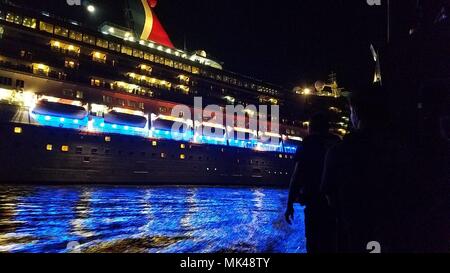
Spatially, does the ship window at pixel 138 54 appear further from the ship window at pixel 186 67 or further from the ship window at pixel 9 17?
the ship window at pixel 9 17

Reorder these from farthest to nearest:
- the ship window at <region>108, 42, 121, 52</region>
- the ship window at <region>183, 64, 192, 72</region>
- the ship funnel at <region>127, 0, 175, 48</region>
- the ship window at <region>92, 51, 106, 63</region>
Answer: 1. the ship funnel at <region>127, 0, 175, 48</region>
2. the ship window at <region>183, 64, 192, 72</region>
3. the ship window at <region>108, 42, 121, 52</region>
4. the ship window at <region>92, 51, 106, 63</region>

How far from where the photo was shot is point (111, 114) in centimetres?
2430

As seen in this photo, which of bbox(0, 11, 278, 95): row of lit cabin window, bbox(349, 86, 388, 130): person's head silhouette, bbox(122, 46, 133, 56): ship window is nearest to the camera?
bbox(349, 86, 388, 130): person's head silhouette

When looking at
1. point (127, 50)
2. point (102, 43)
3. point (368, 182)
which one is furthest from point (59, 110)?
point (368, 182)

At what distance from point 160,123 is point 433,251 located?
2621cm

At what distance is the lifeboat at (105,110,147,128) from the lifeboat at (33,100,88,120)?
1.88 metres

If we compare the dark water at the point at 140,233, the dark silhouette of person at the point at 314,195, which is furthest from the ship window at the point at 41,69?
the dark silhouette of person at the point at 314,195

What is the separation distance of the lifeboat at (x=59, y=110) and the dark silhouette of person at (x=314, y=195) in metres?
22.6

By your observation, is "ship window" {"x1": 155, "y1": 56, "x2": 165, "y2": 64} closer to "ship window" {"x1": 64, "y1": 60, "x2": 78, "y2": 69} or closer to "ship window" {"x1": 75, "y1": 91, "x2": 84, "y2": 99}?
"ship window" {"x1": 64, "y1": 60, "x2": 78, "y2": 69}

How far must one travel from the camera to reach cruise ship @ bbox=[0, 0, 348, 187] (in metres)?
20.8

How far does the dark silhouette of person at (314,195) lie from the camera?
108 inches

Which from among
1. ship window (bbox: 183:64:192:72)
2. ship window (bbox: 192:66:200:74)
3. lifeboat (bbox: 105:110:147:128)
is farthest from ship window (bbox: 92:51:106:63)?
ship window (bbox: 192:66:200:74)

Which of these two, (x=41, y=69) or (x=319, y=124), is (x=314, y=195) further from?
(x=41, y=69)
